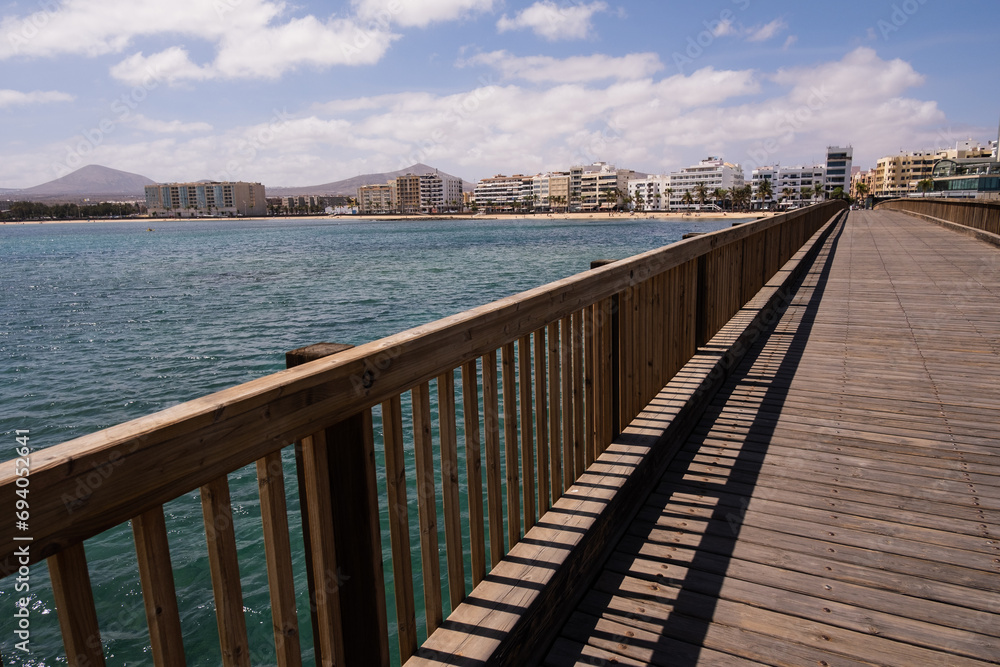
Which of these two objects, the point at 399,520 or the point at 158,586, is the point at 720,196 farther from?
the point at 158,586

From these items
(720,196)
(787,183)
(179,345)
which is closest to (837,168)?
(787,183)

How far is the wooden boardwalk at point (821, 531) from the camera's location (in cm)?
255

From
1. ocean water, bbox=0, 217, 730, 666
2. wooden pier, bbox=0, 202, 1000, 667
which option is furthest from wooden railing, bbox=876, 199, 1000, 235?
wooden pier, bbox=0, 202, 1000, 667

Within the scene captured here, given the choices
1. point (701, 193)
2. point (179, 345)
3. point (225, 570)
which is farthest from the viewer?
point (701, 193)

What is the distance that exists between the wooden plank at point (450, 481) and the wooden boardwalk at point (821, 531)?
490mm

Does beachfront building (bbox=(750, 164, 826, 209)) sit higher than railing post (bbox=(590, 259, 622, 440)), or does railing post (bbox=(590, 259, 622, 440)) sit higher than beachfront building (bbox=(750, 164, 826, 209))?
beachfront building (bbox=(750, 164, 826, 209))

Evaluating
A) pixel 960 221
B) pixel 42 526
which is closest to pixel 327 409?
pixel 42 526

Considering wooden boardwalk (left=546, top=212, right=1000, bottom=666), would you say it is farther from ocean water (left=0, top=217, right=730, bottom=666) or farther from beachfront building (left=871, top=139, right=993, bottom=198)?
beachfront building (left=871, top=139, right=993, bottom=198)

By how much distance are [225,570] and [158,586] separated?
169 millimetres

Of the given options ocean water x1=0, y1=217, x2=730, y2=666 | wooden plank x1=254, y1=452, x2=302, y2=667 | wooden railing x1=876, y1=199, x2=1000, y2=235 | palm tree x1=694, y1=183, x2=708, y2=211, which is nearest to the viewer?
wooden plank x1=254, y1=452, x2=302, y2=667

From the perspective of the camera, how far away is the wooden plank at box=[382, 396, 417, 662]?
78.9 inches

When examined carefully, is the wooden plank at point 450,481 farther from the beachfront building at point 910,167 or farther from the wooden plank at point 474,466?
the beachfront building at point 910,167

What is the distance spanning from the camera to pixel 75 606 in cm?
121

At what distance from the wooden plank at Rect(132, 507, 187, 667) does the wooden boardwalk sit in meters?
1.52
